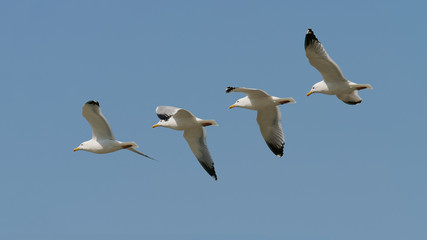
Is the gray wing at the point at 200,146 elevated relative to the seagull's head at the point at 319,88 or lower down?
lower down

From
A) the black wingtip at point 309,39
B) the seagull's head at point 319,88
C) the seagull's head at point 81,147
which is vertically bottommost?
the seagull's head at point 319,88

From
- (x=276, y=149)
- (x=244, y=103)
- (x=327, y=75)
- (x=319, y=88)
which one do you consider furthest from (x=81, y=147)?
(x=327, y=75)

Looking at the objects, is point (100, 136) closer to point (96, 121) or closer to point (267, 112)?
point (96, 121)

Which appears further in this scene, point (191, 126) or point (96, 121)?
point (191, 126)

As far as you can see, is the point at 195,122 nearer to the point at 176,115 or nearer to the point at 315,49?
the point at 176,115

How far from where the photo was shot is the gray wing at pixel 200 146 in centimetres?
2681

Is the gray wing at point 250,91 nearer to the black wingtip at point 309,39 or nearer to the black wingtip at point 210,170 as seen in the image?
the black wingtip at point 309,39

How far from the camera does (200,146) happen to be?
27047 mm

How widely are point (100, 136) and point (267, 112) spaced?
4.77m

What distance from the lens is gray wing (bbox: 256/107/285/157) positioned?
27.0 metres

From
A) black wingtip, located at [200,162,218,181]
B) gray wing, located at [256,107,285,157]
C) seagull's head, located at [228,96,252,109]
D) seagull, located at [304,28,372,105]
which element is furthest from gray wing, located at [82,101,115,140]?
seagull, located at [304,28,372,105]

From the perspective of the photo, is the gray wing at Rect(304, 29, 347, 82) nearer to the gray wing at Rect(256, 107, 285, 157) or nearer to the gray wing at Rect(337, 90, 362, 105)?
the gray wing at Rect(337, 90, 362, 105)

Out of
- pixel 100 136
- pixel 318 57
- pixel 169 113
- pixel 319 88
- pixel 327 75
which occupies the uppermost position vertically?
pixel 169 113

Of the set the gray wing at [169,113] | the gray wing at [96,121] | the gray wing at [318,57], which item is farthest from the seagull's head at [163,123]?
the gray wing at [318,57]
